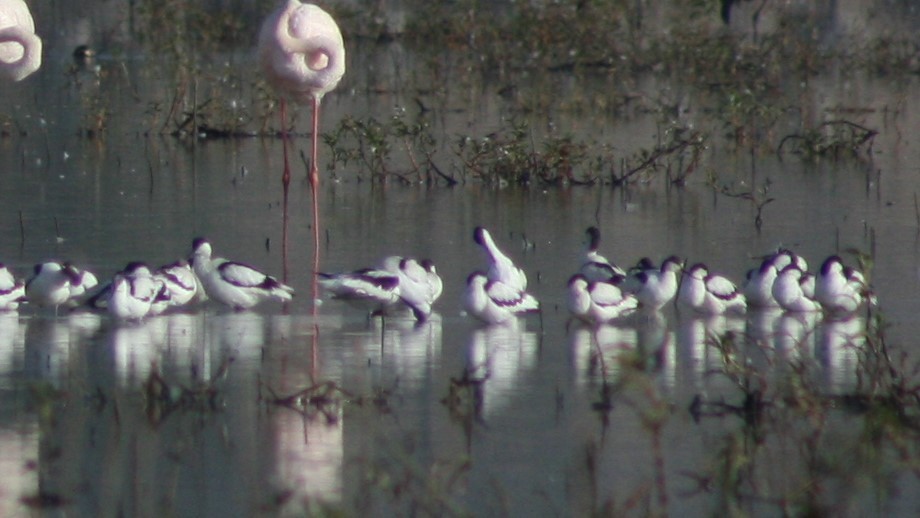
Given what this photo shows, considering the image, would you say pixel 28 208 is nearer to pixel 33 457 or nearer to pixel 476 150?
pixel 476 150

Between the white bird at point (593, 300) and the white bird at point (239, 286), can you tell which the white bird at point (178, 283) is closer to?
the white bird at point (239, 286)

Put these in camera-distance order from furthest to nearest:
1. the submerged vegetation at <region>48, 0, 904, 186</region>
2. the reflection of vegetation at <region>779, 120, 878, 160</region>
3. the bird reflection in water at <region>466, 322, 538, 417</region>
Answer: the reflection of vegetation at <region>779, 120, 878, 160</region>, the submerged vegetation at <region>48, 0, 904, 186</region>, the bird reflection in water at <region>466, 322, 538, 417</region>

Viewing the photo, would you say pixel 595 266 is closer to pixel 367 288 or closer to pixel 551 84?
pixel 367 288

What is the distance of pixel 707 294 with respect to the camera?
8961 mm

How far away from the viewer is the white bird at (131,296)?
8.40 m

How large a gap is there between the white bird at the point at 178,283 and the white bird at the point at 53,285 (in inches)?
14.1

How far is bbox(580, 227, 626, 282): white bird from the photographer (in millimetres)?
9336

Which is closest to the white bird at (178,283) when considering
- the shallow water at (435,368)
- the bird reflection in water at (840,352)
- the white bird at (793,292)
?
the shallow water at (435,368)

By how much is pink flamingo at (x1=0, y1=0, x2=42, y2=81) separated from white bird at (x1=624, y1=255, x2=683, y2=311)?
11.7ft

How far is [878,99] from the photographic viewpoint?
69.3 feet

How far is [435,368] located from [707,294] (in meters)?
1.92

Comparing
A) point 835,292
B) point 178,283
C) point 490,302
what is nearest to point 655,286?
point 835,292

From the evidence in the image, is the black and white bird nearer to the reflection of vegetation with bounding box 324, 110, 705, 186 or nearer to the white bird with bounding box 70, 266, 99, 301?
the white bird with bounding box 70, 266, 99, 301

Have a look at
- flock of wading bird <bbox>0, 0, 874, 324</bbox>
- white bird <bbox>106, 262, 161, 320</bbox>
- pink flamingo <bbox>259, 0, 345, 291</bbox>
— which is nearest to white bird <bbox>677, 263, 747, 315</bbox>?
flock of wading bird <bbox>0, 0, 874, 324</bbox>
